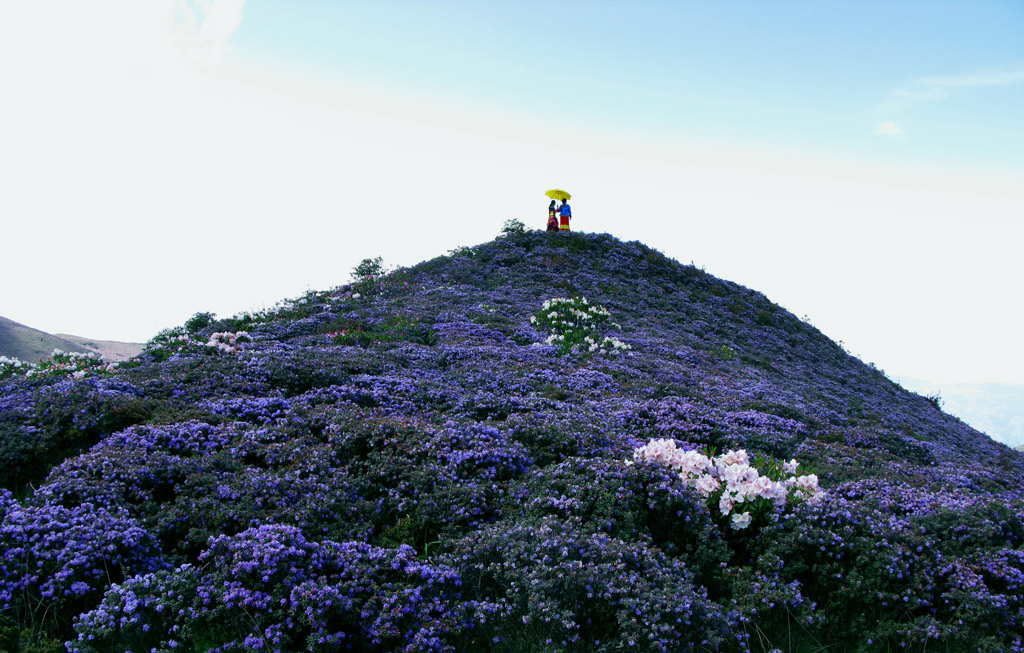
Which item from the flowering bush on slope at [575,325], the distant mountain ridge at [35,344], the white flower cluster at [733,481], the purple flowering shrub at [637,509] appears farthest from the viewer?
the distant mountain ridge at [35,344]

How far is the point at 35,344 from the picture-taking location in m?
33.1

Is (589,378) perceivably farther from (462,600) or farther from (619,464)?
(462,600)

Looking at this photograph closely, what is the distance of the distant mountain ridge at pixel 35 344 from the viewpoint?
29.7 metres

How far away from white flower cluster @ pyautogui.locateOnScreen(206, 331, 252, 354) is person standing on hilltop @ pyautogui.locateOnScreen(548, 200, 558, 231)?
2162cm

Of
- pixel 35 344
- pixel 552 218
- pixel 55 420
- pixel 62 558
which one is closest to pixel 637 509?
pixel 62 558

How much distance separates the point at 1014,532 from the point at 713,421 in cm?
478

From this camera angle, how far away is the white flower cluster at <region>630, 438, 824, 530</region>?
643 centimetres

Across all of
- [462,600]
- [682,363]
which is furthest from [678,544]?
[682,363]

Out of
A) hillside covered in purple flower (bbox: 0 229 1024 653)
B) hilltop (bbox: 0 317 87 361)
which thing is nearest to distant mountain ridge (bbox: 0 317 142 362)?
hilltop (bbox: 0 317 87 361)

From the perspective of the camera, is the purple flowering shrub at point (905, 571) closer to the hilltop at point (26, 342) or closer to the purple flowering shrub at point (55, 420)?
the purple flowering shrub at point (55, 420)

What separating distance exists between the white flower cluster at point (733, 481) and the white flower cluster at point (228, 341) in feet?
33.5

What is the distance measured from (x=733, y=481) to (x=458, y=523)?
2.99m

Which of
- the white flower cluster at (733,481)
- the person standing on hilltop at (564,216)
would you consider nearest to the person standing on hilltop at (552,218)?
the person standing on hilltop at (564,216)

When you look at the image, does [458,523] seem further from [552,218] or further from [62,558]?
[552,218]
